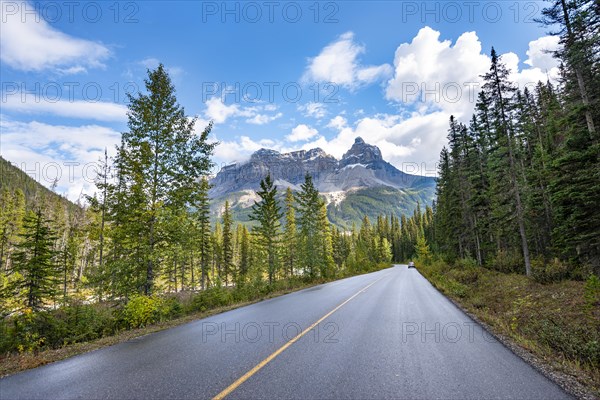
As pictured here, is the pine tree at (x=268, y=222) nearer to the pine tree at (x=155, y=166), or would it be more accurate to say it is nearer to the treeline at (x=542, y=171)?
the pine tree at (x=155, y=166)

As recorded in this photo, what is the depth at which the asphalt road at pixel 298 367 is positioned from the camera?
14.4 feet

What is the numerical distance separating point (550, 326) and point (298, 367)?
755 centimetres

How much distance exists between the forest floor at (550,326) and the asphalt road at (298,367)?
18.2 inches

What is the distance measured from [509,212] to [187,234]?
79.8 ft

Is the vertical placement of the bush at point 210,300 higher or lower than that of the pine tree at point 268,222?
lower

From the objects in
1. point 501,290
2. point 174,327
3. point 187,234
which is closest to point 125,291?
point 187,234

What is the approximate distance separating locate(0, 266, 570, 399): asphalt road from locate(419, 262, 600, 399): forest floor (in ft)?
1.52

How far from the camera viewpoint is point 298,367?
17.4 ft

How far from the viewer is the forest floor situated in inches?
207

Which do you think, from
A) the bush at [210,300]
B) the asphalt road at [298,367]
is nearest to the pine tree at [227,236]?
the bush at [210,300]

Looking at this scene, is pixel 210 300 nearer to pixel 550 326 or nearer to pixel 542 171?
pixel 550 326

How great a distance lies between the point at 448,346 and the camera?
6.91m

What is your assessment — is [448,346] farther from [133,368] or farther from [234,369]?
[133,368]

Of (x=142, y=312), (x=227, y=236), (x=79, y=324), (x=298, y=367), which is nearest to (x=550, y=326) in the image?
(x=298, y=367)
